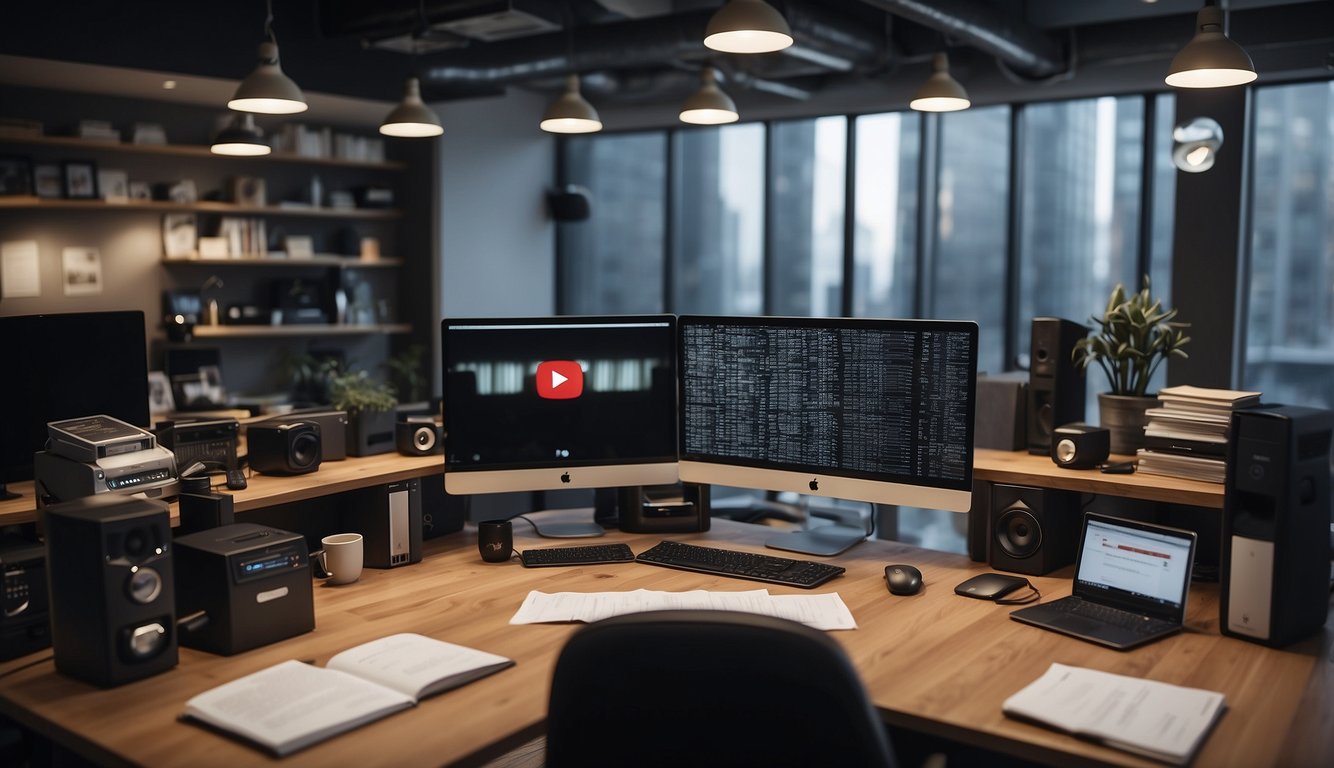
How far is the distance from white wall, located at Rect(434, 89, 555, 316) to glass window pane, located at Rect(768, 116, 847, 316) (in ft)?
5.60

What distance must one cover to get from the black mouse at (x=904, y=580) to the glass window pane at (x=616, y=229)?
5.37 metres

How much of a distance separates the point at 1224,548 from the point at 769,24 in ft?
5.48

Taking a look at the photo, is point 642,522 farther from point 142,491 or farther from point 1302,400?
point 1302,400

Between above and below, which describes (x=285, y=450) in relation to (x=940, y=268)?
below

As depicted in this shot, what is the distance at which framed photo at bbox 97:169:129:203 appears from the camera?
5695 millimetres

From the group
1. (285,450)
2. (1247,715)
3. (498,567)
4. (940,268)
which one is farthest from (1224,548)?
(940,268)

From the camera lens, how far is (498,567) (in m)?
2.58

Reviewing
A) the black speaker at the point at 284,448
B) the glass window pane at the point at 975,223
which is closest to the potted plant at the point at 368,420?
the black speaker at the point at 284,448

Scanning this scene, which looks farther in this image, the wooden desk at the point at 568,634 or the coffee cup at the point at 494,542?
the coffee cup at the point at 494,542

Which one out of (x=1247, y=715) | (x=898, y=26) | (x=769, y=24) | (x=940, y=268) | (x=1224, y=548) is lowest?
(x=1247, y=715)

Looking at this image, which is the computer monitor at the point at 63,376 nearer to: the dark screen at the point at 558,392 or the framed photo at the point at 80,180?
the dark screen at the point at 558,392

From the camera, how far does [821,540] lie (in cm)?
275

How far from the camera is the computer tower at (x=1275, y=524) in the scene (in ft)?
6.59

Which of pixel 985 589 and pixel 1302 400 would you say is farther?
pixel 1302 400
